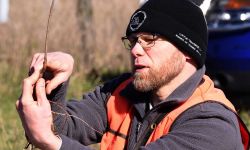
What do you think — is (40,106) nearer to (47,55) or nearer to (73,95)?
(47,55)

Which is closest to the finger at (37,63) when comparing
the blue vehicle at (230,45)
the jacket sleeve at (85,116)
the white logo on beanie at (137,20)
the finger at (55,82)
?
the finger at (55,82)

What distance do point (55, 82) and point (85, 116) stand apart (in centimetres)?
42

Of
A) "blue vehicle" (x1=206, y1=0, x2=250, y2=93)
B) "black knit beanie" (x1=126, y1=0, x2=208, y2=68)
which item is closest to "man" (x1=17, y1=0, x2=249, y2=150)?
"black knit beanie" (x1=126, y1=0, x2=208, y2=68)

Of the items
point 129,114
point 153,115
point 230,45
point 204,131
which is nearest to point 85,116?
point 129,114

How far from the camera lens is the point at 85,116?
10.7 feet

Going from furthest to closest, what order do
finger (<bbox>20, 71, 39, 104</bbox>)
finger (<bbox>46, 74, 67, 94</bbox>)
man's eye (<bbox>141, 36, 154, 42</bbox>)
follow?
1. man's eye (<bbox>141, 36, 154, 42</bbox>)
2. finger (<bbox>46, 74, 67, 94</bbox>)
3. finger (<bbox>20, 71, 39, 104</bbox>)

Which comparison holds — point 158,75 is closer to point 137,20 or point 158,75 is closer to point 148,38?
point 148,38

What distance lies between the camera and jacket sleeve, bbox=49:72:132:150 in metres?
3.14

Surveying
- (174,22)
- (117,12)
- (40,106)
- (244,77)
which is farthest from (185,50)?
(117,12)

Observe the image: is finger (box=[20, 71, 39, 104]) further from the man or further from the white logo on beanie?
the white logo on beanie

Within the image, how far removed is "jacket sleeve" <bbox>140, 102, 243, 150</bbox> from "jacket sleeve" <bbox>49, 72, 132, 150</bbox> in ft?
1.73

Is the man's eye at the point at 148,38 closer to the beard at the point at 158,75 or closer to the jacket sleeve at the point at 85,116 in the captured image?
the beard at the point at 158,75

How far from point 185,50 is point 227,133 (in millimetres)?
412

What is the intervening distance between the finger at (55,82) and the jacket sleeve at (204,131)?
1.42 feet
